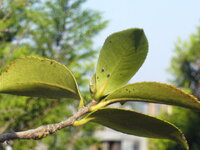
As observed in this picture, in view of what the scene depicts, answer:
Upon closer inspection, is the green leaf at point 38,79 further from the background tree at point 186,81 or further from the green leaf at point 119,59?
the background tree at point 186,81

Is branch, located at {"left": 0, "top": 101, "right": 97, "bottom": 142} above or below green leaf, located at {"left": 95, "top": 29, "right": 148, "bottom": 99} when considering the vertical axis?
below

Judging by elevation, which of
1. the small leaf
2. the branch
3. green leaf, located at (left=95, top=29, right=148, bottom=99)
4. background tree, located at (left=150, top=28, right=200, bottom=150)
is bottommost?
background tree, located at (left=150, top=28, right=200, bottom=150)

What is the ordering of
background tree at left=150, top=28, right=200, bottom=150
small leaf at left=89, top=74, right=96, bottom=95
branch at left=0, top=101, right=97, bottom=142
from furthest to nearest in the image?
background tree at left=150, top=28, right=200, bottom=150 < small leaf at left=89, top=74, right=96, bottom=95 < branch at left=0, top=101, right=97, bottom=142

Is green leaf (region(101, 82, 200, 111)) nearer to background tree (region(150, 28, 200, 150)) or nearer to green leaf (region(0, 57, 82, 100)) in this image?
green leaf (region(0, 57, 82, 100))

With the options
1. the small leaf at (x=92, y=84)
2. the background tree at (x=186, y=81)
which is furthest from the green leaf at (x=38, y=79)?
the background tree at (x=186, y=81)

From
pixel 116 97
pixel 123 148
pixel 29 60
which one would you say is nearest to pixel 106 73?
pixel 116 97

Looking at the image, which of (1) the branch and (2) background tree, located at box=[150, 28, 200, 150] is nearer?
(1) the branch

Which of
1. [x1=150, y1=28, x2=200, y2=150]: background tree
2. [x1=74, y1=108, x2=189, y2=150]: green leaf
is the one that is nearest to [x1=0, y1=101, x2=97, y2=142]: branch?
[x1=74, y1=108, x2=189, y2=150]: green leaf

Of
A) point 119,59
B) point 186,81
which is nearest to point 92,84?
point 119,59
